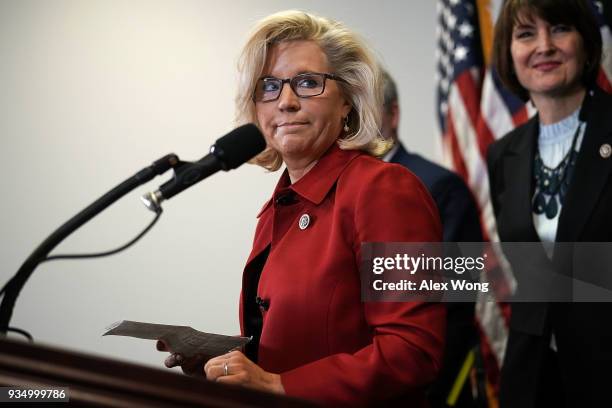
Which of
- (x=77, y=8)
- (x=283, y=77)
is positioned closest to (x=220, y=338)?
(x=283, y=77)

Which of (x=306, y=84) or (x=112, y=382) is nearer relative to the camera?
(x=112, y=382)

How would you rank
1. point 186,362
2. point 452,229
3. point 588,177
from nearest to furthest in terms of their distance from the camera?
point 186,362
point 588,177
point 452,229

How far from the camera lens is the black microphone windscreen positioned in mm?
1143

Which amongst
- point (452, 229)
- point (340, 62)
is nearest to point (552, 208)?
point (452, 229)

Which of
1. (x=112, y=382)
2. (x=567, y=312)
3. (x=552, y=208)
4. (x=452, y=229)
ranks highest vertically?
(x=112, y=382)

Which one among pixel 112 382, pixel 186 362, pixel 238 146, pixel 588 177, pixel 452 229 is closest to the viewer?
pixel 112 382

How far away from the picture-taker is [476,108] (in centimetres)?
315

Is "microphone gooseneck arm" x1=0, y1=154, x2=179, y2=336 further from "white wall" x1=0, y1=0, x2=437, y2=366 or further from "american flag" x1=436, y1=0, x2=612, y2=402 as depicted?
"american flag" x1=436, y1=0, x2=612, y2=402

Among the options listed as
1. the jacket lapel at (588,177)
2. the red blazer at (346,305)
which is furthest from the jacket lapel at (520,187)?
the red blazer at (346,305)

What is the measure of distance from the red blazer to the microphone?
239mm

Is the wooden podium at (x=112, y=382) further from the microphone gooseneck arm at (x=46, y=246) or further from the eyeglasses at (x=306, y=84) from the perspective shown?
the eyeglasses at (x=306, y=84)

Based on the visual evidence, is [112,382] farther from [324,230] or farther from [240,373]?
[324,230]

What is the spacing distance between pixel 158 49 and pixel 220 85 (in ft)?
1.69

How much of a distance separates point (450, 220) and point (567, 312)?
2.25 ft
